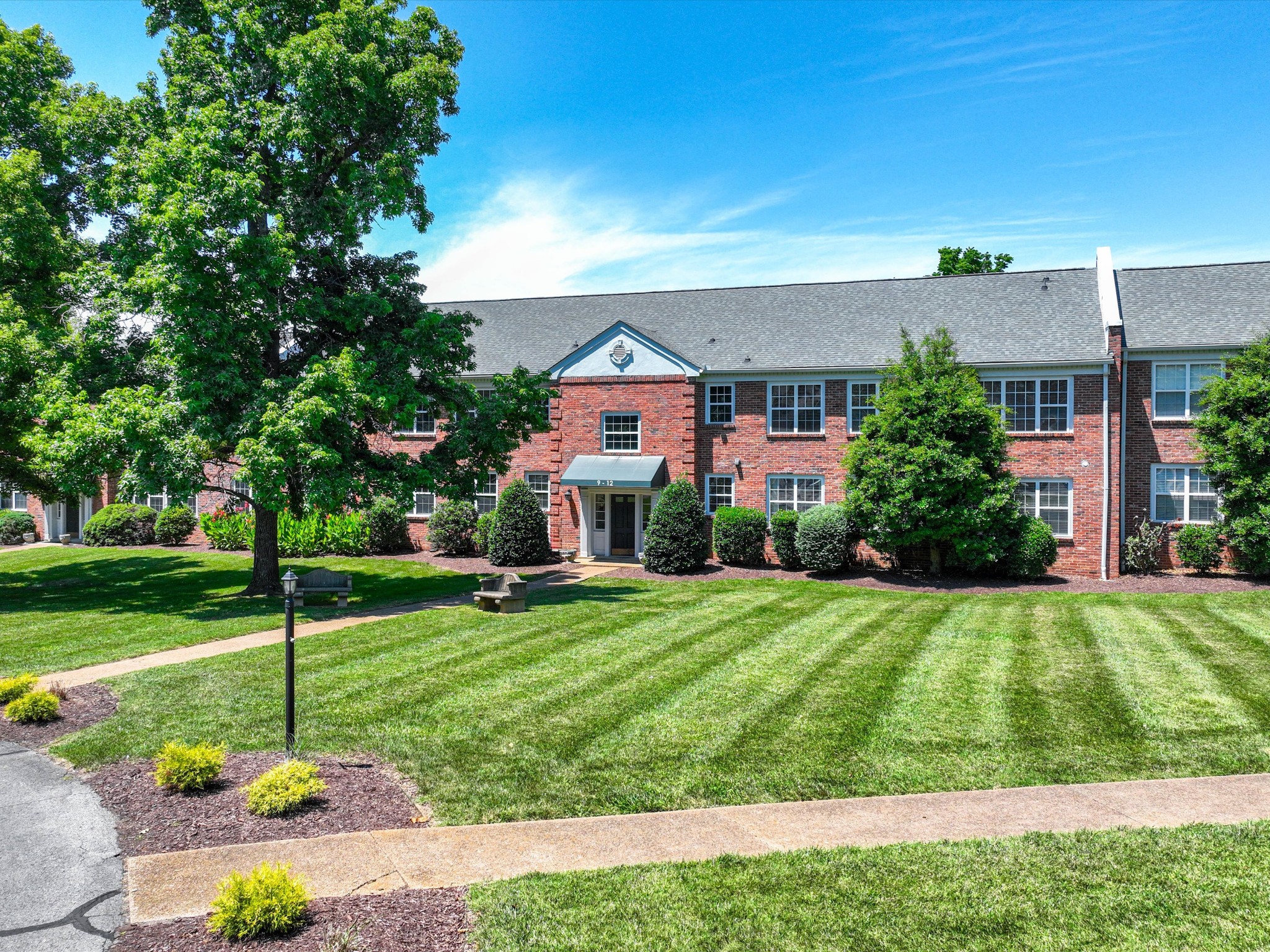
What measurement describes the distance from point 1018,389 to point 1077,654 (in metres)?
12.8

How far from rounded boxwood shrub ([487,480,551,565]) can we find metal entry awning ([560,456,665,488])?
158cm

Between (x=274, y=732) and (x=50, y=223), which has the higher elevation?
(x=50, y=223)

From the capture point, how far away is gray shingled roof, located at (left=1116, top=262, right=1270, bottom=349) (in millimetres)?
22422

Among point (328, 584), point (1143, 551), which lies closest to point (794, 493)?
point (1143, 551)

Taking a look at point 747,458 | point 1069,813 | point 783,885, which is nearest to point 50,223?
point 747,458

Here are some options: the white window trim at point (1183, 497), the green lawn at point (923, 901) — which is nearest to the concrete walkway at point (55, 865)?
the green lawn at point (923, 901)

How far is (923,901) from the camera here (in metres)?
5.39

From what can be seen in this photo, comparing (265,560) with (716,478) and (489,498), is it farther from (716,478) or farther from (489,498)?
(716,478)

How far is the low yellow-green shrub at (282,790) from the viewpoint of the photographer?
680cm

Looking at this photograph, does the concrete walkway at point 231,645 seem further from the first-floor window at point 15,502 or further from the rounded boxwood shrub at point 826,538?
the first-floor window at point 15,502

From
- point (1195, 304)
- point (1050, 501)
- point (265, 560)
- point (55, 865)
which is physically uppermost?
point (1195, 304)

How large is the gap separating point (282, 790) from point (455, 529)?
2064cm

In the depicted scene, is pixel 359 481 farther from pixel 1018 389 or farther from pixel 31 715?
pixel 1018 389

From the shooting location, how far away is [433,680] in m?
11.1
